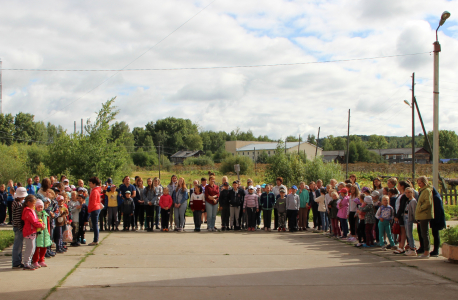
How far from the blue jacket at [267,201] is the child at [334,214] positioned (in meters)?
2.75

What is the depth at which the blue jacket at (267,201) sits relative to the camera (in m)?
15.2

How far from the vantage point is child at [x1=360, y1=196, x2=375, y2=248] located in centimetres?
1087

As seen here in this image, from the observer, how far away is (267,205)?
50.0ft

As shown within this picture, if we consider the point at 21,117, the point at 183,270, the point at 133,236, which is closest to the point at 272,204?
the point at 133,236

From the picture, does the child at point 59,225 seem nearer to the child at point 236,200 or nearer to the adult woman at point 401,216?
the child at point 236,200

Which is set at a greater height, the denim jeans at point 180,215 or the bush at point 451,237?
the bush at point 451,237

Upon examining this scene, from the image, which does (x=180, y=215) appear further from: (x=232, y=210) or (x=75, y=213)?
(x=75, y=213)

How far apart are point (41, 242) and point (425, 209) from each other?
8.35 metres

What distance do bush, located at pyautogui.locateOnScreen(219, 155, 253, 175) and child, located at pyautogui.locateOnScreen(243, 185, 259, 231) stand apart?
45462mm

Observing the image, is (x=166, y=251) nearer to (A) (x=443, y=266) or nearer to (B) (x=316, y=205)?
(A) (x=443, y=266)

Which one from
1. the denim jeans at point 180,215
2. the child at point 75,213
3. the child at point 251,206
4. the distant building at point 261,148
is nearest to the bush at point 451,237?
the child at point 251,206

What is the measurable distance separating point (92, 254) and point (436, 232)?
8.13m

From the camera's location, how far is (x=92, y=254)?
31.3 ft

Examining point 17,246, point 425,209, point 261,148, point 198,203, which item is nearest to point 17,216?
point 17,246
